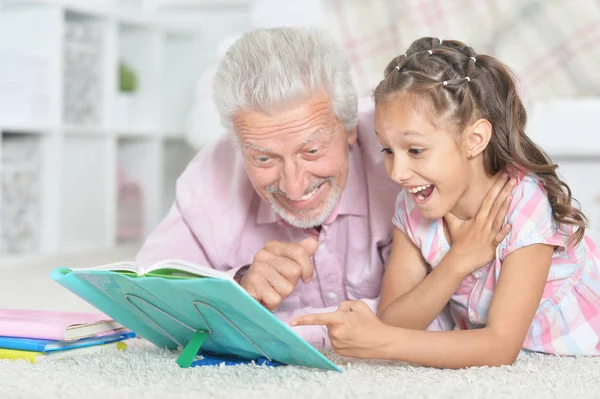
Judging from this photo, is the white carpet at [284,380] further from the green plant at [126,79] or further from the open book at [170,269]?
the green plant at [126,79]

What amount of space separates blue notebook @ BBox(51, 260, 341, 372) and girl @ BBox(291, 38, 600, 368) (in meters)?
0.07

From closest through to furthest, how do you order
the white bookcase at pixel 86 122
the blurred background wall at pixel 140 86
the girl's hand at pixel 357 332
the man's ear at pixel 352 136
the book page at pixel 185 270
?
the book page at pixel 185 270
the girl's hand at pixel 357 332
the man's ear at pixel 352 136
the blurred background wall at pixel 140 86
the white bookcase at pixel 86 122

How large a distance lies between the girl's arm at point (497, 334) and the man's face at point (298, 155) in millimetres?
389

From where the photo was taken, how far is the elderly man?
158 centimetres

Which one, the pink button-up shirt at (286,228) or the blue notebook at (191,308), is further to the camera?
the pink button-up shirt at (286,228)

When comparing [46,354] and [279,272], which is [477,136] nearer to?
[279,272]

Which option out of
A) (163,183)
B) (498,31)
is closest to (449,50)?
(498,31)

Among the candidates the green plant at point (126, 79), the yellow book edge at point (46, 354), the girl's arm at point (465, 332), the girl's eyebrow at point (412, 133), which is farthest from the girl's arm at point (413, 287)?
the green plant at point (126, 79)

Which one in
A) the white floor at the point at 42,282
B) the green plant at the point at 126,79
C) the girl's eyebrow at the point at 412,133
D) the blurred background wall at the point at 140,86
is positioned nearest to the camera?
the girl's eyebrow at the point at 412,133

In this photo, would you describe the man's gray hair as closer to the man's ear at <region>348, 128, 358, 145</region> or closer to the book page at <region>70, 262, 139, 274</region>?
the man's ear at <region>348, 128, 358, 145</region>

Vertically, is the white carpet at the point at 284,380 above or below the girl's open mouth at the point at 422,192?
below

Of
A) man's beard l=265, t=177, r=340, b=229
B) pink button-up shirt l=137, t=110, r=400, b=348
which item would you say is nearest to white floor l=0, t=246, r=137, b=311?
pink button-up shirt l=137, t=110, r=400, b=348

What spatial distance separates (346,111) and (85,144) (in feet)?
7.50

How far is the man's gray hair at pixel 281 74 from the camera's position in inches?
62.3
